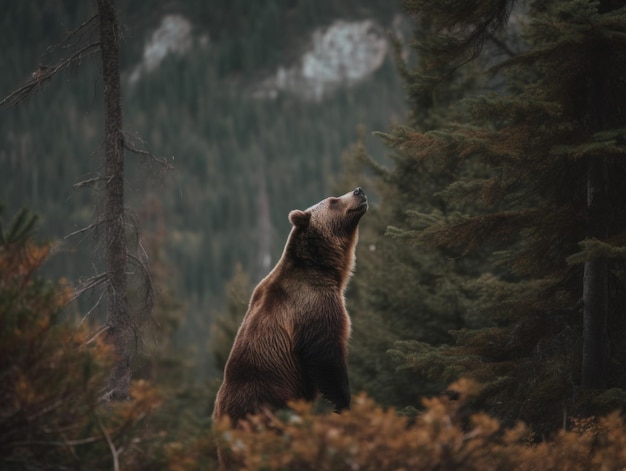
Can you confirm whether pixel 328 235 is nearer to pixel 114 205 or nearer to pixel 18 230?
pixel 114 205

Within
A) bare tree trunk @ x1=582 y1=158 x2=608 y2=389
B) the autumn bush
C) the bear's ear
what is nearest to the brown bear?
the bear's ear

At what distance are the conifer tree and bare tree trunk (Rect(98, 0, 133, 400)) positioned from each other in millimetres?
3297

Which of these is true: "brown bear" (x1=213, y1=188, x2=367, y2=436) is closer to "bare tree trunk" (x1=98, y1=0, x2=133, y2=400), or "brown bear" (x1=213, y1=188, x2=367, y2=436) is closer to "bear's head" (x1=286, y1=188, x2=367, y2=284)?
"bear's head" (x1=286, y1=188, x2=367, y2=284)

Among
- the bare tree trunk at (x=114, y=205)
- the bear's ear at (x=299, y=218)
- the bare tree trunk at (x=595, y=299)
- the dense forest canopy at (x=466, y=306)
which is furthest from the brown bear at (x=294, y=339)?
the bare tree trunk at (x=114, y=205)

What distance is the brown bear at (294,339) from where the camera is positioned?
5602mm

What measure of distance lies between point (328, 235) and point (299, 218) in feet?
→ 1.16

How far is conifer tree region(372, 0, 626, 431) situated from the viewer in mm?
6332

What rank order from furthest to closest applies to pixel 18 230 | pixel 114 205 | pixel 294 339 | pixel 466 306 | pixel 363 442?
pixel 466 306, pixel 114 205, pixel 294 339, pixel 18 230, pixel 363 442

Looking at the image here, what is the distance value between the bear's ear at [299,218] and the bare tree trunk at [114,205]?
8.25ft

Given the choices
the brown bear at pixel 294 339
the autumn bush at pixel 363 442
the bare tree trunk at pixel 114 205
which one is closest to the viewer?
the autumn bush at pixel 363 442

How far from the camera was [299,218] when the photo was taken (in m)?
6.58

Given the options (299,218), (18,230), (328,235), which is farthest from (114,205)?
(18,230)

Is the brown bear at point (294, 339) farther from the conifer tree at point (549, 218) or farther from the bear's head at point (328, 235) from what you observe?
the conifer tree at point (549, 218)

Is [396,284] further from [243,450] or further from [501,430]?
[243,450]
